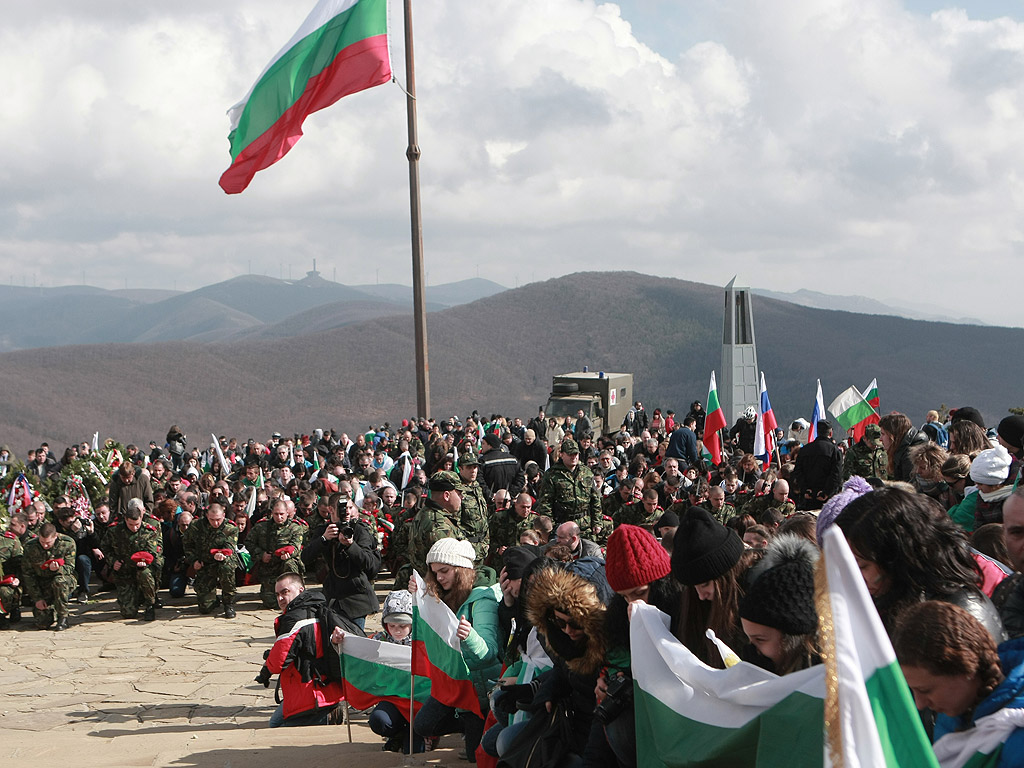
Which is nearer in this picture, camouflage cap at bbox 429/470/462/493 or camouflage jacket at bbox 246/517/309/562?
camouflage cap at bbox 429/470/462/493

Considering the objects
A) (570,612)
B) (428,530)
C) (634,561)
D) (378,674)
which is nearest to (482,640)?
(378,674)

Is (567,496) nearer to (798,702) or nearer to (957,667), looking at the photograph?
(798,702)

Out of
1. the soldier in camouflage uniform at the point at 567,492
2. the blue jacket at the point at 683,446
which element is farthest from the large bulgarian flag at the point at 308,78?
the blue jacket at the point at 683,446

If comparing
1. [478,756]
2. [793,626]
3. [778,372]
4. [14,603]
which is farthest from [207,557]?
[778,372]

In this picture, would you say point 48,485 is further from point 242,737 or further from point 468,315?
point 468,315

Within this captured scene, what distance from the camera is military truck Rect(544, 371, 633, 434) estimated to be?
25188 mm

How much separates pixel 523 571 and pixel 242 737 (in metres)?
2.79

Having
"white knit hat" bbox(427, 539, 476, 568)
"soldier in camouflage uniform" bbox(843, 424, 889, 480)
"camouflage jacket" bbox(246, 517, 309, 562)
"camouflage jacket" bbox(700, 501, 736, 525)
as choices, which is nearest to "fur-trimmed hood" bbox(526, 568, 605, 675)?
"white knit hat" bbox(427, 539, 476, 568)

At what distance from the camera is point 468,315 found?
367 feet

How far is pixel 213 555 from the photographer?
12102 millimetres

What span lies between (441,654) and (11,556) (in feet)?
28.4

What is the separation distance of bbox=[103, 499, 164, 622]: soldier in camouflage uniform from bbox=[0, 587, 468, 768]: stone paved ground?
25 centimetres

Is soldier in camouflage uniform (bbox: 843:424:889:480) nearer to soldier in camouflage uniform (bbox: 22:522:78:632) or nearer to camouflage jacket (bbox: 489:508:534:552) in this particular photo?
camouflage jacket (bbox: 489:508:534:552)

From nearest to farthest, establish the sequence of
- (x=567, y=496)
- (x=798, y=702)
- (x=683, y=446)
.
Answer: (x=798, y=702) → (x=567, y=496) → (x=683, y=446)
